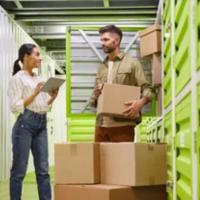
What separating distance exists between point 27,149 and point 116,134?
0.70 metres

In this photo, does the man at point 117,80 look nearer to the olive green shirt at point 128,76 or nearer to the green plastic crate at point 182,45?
the olive green shirt at point 128,76

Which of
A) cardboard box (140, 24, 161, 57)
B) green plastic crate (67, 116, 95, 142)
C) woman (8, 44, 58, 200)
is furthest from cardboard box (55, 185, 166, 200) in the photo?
green plastic crate (67, 116, 95, 142)

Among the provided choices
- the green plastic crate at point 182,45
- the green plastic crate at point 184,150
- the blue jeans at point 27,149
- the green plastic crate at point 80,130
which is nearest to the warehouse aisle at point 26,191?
the green plastic crate at point 80,130

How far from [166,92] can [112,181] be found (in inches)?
27.3

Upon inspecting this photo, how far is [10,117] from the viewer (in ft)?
23.1

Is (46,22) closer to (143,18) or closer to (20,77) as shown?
(143,18)

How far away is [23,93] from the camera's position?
353cm

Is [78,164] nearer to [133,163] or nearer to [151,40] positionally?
[133,163]

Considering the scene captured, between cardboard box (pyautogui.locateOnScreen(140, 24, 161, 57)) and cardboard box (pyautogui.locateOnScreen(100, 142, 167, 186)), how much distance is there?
937 millimetres

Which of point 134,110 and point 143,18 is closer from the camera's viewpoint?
point 134,110

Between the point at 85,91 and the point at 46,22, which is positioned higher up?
the point at 46,22

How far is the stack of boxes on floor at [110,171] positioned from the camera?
274cm

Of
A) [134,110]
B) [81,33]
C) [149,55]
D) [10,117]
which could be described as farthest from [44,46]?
[134,110]

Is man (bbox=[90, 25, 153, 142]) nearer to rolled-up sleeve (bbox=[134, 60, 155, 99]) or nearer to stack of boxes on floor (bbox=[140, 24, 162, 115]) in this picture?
rolled-up sleeve (bbox=[134, 60, 155, 99])
